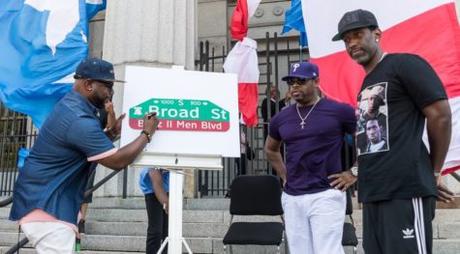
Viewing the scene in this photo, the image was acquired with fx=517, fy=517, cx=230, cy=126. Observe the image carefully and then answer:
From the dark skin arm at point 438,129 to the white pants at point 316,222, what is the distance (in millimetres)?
1217

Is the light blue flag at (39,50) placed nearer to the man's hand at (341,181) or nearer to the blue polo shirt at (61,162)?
A: the blue polo shirt at (61,162)

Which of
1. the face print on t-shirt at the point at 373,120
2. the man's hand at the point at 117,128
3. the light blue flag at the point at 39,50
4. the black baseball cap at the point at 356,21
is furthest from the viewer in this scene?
the light blue flag at the point at 39,50

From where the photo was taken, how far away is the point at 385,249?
2.74m

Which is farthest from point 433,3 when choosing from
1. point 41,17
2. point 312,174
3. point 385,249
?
point 41,17

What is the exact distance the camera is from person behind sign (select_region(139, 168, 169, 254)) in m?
5.51

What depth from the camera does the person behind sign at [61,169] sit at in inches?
123

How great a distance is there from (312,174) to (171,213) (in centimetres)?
114

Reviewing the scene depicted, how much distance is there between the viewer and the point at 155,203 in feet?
18.8

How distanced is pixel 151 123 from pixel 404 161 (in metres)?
1.80

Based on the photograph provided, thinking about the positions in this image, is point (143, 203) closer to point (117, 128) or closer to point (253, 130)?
point (253, 130)

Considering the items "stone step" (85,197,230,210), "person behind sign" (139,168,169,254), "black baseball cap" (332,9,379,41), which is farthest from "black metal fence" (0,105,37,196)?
"black baseball cap" (332,9,379,41)

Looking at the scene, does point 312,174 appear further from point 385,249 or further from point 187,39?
point 187,39

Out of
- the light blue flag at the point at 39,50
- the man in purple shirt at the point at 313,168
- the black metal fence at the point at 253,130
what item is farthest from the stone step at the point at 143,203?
the man in purple shirt at the point at 313,168

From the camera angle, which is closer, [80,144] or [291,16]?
[80,144]
